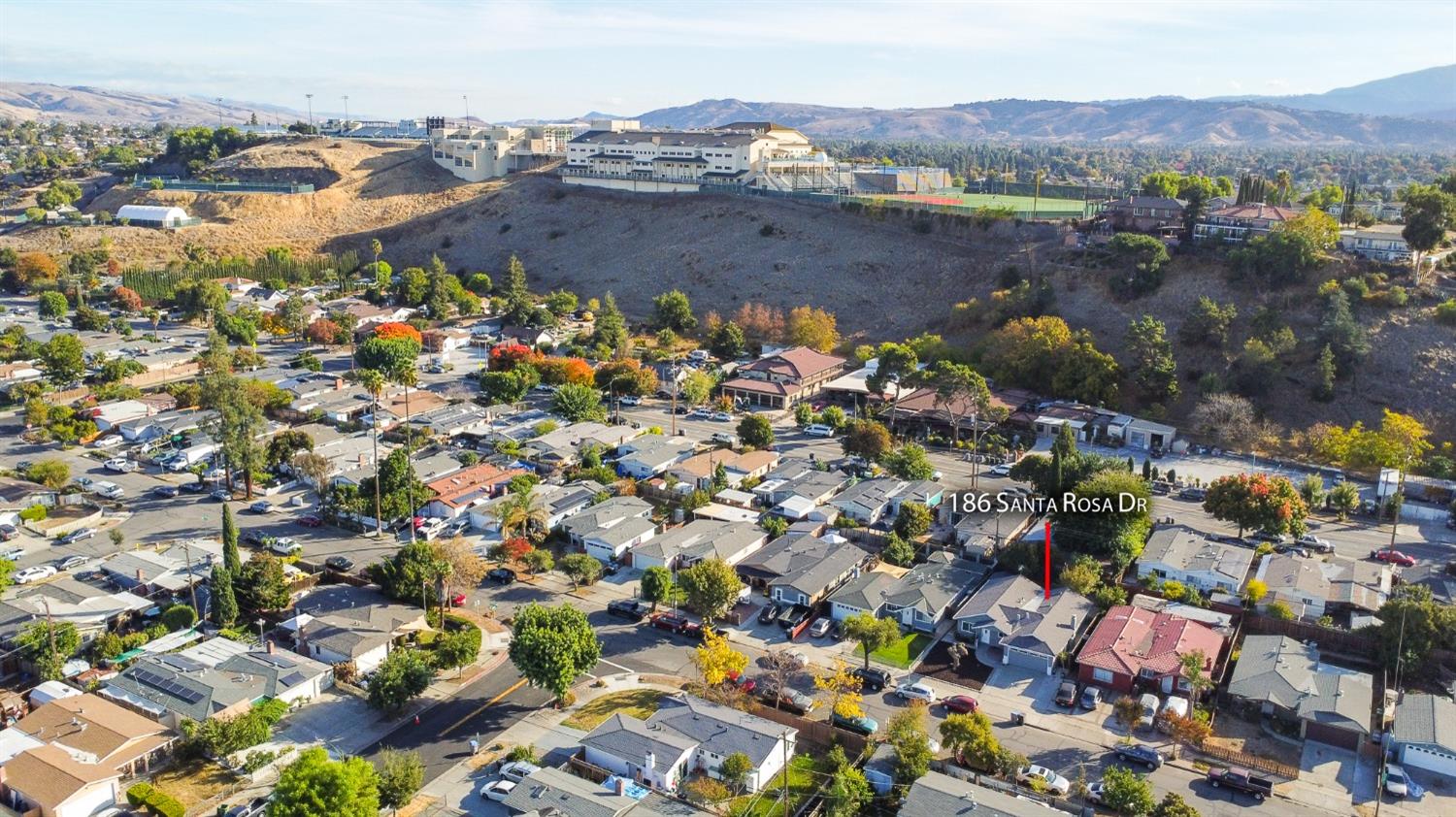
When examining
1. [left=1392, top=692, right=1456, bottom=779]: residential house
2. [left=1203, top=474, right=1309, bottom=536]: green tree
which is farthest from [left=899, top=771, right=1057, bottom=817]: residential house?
[left=1203, top=474, right=1309, bottom=536]: green tree

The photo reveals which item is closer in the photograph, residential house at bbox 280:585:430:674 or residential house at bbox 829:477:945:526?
residential house at bbox 280:585:430:674

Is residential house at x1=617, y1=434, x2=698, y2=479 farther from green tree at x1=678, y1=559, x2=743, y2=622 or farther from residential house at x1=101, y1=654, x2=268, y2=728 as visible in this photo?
residential house at x1=101, y1=654, x2=268, y2=728

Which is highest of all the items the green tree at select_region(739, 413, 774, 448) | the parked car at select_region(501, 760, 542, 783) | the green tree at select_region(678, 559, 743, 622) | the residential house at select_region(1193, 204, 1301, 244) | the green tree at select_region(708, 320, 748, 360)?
the residential house at select_region(1193, 204, 1301, 244)

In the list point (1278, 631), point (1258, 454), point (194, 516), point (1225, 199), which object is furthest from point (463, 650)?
point (1225, 199)

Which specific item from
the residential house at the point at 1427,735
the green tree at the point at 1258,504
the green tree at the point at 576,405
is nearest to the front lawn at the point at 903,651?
the residential house at the point at 1427,735

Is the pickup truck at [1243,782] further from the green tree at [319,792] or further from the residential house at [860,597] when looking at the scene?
the green tree at [319,792]

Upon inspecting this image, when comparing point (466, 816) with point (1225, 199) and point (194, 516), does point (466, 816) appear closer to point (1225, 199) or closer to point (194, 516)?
point (194, 516)

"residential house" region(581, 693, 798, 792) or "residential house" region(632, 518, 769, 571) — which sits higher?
"residential house" region(632, 518, 769, 571)

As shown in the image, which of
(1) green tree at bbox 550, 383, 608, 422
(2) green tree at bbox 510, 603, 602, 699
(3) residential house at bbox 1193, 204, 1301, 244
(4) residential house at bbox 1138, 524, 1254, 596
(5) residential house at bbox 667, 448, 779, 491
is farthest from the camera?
(3) residential house at bbox 1193, 204, 1301, 244
